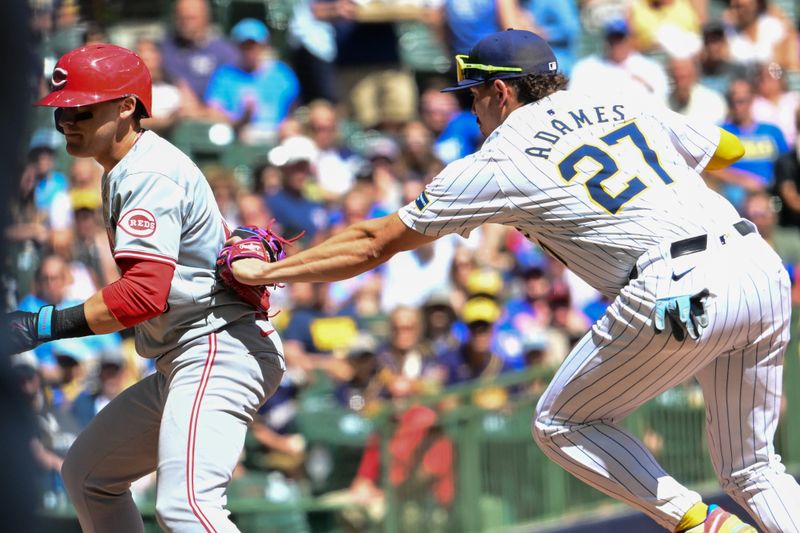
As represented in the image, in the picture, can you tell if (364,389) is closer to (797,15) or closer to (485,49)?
(485,49)

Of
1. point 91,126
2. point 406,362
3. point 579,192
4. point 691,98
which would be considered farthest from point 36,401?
point 691,98

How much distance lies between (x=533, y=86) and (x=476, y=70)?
21 cm

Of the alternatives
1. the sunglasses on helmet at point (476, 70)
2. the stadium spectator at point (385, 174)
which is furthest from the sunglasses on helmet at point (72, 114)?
the stadium spectator at point (385, 174)

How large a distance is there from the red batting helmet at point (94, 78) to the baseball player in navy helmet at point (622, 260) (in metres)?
0.69

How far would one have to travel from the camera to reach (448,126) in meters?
10.0

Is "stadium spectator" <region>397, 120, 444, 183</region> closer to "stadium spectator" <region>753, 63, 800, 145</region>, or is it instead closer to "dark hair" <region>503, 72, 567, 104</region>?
"stadium spectator" <region>753, 63, 800, 145</region>

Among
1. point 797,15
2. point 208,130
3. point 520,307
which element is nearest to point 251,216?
point 208,130

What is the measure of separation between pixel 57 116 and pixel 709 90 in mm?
7894

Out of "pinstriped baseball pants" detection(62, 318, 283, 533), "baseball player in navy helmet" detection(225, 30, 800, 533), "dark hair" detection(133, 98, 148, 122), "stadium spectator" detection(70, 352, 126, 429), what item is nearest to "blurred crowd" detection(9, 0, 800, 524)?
Result: "stadium spectator" detection(70, 352, 126, 429)

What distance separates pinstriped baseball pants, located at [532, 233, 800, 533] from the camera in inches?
166

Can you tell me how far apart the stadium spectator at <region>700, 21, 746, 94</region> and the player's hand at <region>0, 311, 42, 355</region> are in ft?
28.2

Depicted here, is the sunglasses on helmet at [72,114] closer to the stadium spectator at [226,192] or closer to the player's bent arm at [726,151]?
the player's bent arm at [726,151]

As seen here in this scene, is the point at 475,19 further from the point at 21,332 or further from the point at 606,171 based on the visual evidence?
the point at 21,332

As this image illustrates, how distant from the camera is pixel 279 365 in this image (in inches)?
172
